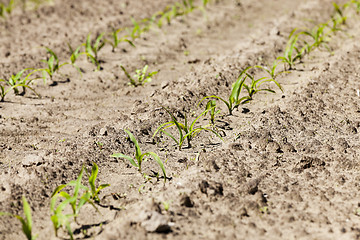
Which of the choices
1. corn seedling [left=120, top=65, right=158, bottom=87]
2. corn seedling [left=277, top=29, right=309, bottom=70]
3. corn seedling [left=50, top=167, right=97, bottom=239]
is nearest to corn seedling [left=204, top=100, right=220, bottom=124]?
corn seedling [left=120, top=65, right=158, bottom=87]

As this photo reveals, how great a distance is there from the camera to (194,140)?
3.12 m

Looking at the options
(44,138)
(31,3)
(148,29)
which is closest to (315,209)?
(44,138)

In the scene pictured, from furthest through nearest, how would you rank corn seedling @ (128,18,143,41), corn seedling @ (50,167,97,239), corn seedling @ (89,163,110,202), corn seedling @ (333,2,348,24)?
corn seedling @ (333,2,348,24) → corn seedling @ (128,18,143,41) → corn seedling @ (89,163,110,202) → corn seedling @ (50,167,97,239)

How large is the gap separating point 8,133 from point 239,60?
2452mm

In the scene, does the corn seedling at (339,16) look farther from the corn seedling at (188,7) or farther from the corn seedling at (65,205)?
the corn seedling at (65,205)

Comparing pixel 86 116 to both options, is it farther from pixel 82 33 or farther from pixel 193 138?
pixel 82 33

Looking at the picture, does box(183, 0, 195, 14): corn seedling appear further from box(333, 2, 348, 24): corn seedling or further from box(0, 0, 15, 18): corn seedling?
box(0, 0, 15, 18): corn seedling

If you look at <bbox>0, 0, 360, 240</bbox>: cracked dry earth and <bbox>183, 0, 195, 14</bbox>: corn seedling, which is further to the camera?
<bbox>183, 0, 195, 14</bbox>: corn seedling

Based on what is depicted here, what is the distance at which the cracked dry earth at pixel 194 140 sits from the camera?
7.59ft

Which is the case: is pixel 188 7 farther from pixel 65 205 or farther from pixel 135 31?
pixel 65 205

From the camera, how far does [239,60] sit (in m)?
4.20

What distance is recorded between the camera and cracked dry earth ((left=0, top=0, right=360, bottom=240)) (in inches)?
91.1

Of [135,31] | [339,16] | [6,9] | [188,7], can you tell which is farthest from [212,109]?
[6,9]

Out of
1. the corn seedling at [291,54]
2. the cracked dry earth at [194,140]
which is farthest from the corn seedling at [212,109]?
the corn seedling at [291,54]
